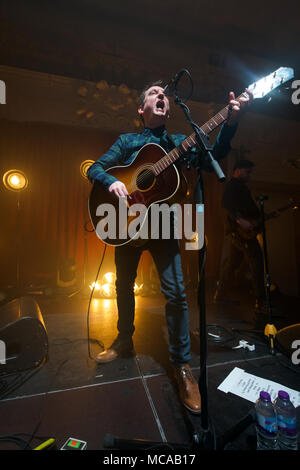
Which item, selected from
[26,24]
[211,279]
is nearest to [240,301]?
[211,279]

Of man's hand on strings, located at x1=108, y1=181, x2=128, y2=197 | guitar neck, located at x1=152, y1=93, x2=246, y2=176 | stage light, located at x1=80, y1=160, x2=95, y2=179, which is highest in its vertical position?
stage light, located at x1=80, y1=160, x2=95, y2=179

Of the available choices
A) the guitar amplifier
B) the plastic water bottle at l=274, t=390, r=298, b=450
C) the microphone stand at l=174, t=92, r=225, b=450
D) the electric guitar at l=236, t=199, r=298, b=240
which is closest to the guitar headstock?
the microphone stand at l=174, t=92, r=225, b=450

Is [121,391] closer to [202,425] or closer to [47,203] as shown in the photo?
[202,425]

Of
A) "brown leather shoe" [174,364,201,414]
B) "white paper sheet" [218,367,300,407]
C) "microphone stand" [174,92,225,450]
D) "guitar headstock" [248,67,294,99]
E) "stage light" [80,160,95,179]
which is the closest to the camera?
"microphone stand" [174,92,225,450]

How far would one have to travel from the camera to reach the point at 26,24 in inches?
155

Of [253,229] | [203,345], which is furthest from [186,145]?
[253,229]

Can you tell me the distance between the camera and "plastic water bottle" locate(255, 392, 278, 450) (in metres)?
0.93

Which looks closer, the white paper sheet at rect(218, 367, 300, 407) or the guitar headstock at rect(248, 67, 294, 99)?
the guitar headstock at rect(248, 67, 294, 99)

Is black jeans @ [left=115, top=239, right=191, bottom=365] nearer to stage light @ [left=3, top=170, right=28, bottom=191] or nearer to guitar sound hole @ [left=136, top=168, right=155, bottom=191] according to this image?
guitar sound hole @ [left=136, top=168, right=155, bottom=191]

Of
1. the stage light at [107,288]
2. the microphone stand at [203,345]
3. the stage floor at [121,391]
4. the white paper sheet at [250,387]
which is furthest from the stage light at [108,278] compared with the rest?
the microphone stand at [203,345]

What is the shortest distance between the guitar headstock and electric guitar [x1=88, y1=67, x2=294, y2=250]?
18 cm

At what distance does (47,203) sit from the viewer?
4.76 metres

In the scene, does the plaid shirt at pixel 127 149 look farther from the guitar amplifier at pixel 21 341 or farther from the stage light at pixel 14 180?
the stage light at pixel 14 180
